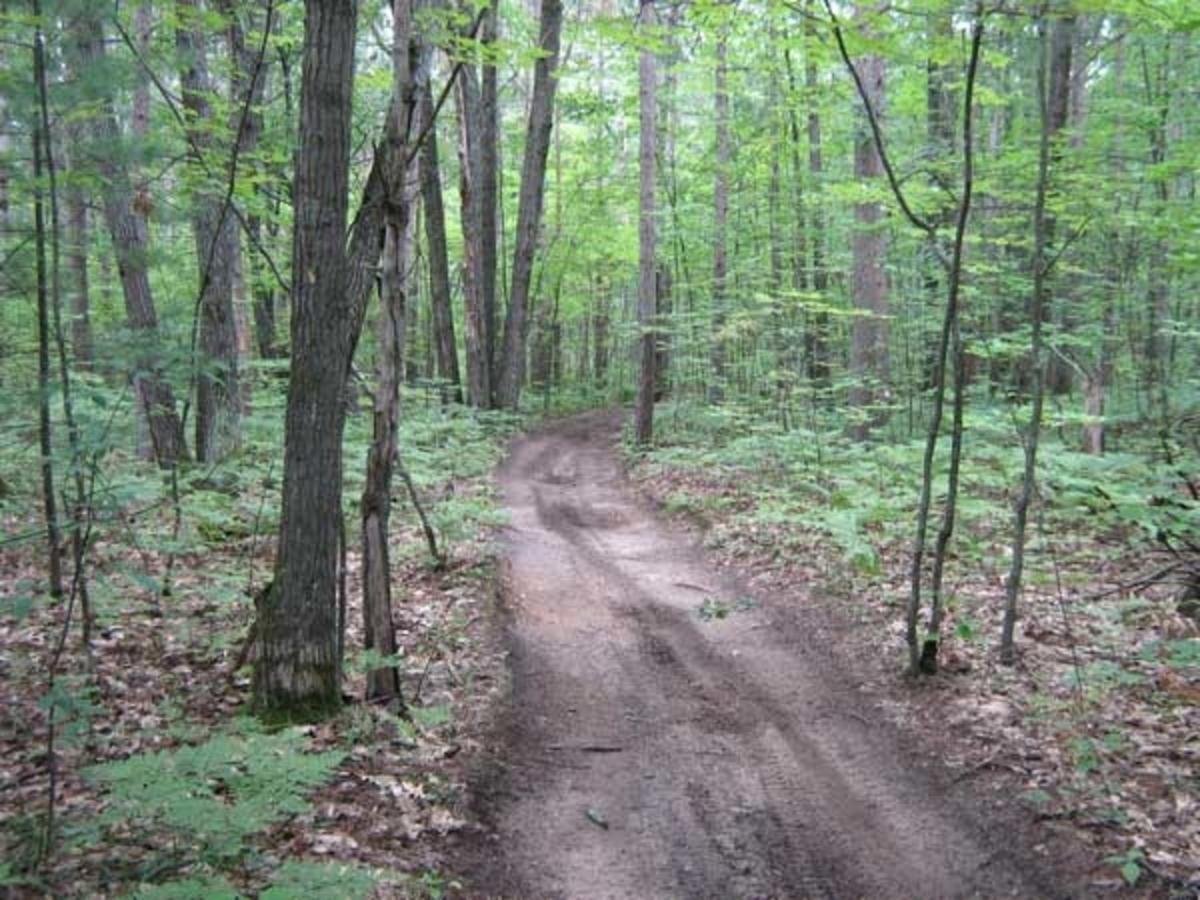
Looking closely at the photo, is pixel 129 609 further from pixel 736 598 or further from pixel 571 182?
pixel 571 182

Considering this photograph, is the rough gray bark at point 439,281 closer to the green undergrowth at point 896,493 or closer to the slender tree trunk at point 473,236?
the slender tree trunk at point 473,236

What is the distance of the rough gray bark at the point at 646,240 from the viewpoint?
1752 centimetres

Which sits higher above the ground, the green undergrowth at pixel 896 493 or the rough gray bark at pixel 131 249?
the rough gray bark at pixel 131 249

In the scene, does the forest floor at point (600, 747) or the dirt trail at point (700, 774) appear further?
the dirt trail at point (700, 774)

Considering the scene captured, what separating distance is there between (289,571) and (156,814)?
1970 mm

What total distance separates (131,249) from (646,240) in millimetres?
10845

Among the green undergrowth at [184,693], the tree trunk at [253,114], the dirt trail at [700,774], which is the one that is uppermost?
the tree trunk at [253,114]

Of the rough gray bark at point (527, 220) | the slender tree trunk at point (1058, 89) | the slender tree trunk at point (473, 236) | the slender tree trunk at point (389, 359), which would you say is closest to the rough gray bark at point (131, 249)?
the slender tree trunk at point (389, 359)

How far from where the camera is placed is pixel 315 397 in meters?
5.37

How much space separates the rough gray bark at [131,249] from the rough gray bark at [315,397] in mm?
2729

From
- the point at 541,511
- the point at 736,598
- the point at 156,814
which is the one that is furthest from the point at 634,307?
the point at 156,814

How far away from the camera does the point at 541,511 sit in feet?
44.0

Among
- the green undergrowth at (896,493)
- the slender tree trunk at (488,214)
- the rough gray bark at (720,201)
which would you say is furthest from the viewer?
the rough gray bark at (720,201)

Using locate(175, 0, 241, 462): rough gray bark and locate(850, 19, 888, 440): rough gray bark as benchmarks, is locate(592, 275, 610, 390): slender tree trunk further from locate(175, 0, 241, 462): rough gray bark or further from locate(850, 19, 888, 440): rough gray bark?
locate(175, 0, 241, 462): rough gray bark
